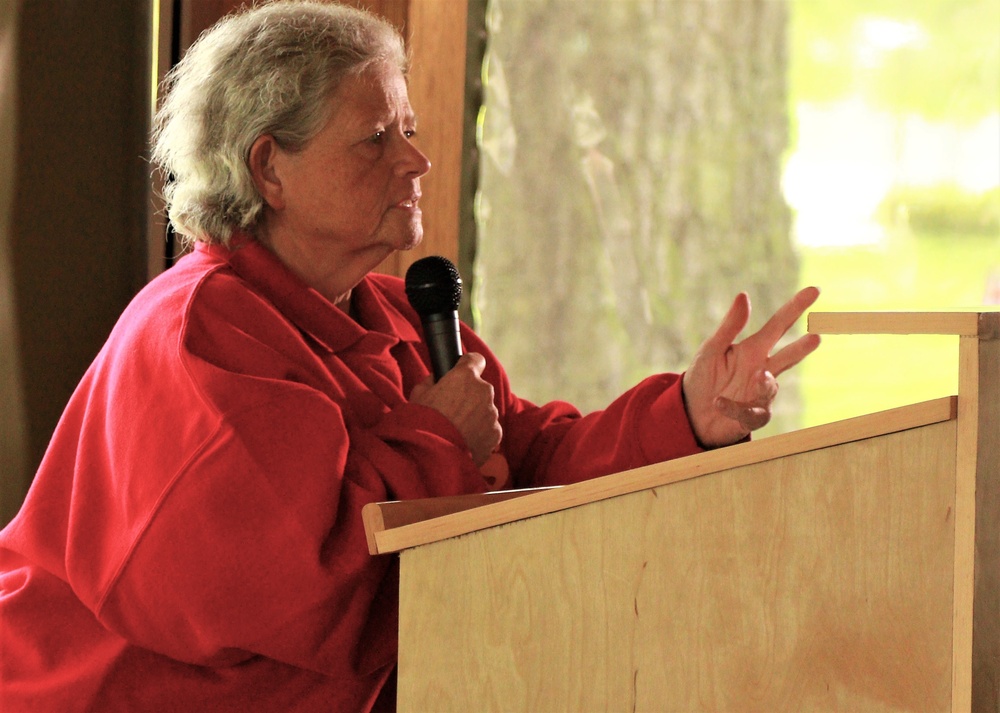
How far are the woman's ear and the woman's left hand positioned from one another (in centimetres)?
64

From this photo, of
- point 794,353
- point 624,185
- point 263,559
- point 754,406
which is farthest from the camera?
point 624,185

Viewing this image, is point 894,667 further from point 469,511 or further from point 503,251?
point 503,251

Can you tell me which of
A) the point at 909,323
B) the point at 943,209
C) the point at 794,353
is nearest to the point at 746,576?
the point at 909,323

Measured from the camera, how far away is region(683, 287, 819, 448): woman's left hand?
1.36 meters

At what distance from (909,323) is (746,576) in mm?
237

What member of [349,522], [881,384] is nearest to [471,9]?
[881,384]

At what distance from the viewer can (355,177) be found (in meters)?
1.48

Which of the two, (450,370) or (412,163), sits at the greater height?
(412,163)

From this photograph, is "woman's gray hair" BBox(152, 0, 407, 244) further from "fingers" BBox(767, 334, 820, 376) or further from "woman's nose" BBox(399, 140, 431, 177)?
"fingers" BBox(767, 334, 820, 376)

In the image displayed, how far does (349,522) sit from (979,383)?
67cm

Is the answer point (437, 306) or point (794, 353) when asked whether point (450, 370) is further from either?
point (794, 353)

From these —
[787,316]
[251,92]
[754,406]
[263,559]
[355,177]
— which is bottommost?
[263,559]

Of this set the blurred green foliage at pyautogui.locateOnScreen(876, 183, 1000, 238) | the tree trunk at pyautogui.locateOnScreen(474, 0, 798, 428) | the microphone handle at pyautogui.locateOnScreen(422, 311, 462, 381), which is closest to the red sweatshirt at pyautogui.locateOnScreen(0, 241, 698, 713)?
the microphone handle at pyautogui.locateOnScreen(422, 311, 462, 381)

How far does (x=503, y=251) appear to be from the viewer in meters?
2.53
